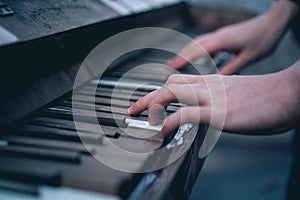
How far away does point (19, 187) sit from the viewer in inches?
22.8

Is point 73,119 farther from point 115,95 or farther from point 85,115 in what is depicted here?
point 115,95

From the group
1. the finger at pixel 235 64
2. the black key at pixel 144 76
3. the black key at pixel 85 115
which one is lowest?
the finger at pixel 235 64

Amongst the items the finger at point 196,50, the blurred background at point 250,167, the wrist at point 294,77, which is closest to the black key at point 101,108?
the wrist at point 294,77

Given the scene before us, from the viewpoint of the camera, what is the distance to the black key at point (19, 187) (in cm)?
56

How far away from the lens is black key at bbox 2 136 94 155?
0.69 metres

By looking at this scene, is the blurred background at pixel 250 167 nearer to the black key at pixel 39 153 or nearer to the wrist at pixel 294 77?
the wrist at pixel 294 77

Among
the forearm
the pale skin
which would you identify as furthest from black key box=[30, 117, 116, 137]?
the forearm

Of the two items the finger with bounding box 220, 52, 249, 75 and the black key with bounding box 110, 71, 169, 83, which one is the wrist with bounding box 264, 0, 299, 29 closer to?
the finger with bounding box 220, 52, 249, 75

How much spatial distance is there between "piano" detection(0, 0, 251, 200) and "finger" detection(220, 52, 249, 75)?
288mm

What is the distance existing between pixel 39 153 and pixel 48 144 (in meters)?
0.05

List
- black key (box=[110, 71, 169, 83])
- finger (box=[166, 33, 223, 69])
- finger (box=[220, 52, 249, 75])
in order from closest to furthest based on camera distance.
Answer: black key (box=[110, 71, 169, 83]) < finger (box=[166, 33, 223, 69]) < finger (box=[220, 52, 249, 75])

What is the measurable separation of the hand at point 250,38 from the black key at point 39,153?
0.95 metres

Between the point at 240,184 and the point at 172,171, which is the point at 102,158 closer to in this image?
the point at 172,171

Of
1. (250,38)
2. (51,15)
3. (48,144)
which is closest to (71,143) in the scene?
(48,144)
